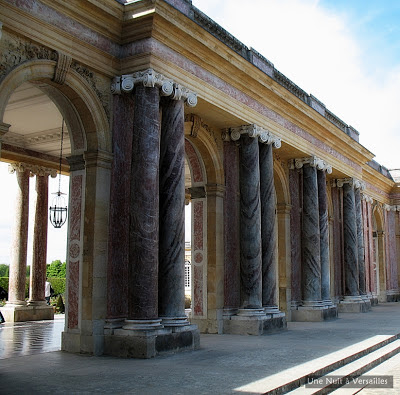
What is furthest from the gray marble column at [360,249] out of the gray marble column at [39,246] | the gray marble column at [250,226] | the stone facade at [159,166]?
the gray marble column at [39,246]

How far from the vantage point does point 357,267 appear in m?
26.8

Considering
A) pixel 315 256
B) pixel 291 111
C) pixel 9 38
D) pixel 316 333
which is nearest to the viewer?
pixel 9 38

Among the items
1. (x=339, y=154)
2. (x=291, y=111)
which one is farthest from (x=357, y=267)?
(x=291, y=111)

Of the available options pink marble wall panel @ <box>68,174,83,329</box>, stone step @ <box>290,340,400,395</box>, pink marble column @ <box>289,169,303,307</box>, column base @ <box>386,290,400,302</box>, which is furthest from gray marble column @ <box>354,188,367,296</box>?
pink marble wall panel @ <box>68,174,83,329</box>

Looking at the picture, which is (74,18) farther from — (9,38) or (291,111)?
(291,111)

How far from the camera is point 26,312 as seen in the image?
20.5m

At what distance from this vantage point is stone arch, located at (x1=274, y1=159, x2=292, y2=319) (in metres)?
21.8

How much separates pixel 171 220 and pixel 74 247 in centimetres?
240

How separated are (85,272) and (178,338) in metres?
2.63

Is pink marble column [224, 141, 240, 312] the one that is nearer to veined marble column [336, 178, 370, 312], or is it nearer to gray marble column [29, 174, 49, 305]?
gray marble column [29, 174, 49, 305]

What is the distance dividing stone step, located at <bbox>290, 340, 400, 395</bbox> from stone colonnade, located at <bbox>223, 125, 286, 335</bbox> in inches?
165

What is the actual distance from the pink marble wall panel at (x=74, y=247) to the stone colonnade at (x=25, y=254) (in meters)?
8.34

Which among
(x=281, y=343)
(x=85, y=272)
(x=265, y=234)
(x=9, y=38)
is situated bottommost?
(x=281, y=343)

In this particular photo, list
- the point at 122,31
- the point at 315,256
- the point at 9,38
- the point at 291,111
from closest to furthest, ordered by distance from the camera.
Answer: the point at 9,38 < the point at 122,31 < the point at 291,111 < the point at 315,256
